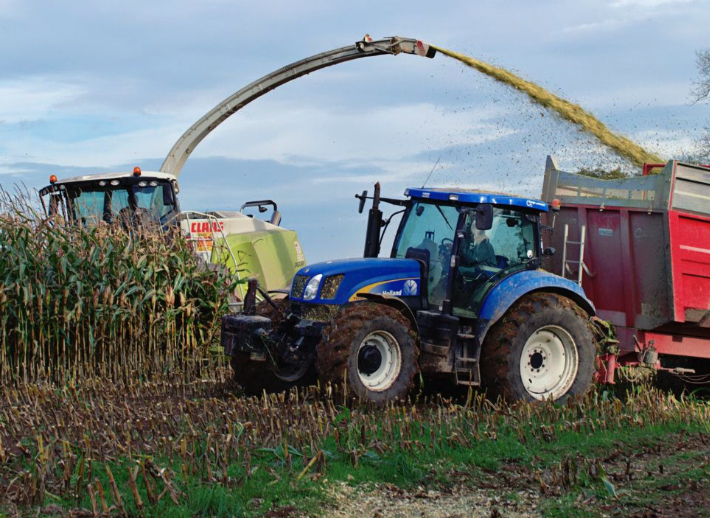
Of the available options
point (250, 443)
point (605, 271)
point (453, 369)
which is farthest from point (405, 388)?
point (605, 271)

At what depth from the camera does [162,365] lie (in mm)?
10055

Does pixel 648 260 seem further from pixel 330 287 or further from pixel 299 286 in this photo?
pixel 299 286

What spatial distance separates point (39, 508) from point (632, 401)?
5.11 m

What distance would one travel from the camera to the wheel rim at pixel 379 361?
720 cm

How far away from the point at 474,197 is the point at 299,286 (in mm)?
1689

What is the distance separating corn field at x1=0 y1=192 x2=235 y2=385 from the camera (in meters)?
9.67

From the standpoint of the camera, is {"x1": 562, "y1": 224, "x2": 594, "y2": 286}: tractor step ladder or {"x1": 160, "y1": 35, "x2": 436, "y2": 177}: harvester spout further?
{"x1": 160, "y1": 35, "x2": 436, "y2": 177}: harvester spout

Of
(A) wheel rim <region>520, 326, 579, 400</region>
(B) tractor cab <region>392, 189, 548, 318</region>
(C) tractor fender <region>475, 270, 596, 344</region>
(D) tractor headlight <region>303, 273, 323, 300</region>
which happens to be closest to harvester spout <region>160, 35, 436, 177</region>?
(B) tractor cab <region>392, 189, 548, 318</region>

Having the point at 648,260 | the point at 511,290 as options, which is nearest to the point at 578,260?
the point at 648,260

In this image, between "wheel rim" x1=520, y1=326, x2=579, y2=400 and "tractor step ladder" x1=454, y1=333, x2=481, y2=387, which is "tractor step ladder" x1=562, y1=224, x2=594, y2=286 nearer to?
"wheel rim" x1=520, y1=326, x2=579, y2=400

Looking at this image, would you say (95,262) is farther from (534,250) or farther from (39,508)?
(39,508)

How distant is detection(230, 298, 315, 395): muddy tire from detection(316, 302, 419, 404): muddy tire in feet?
2.33

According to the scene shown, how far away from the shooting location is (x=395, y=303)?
7406 mm

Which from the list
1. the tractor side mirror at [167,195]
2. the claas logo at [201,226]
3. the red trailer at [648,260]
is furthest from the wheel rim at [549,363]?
the tractor side mirror at [167,195]
